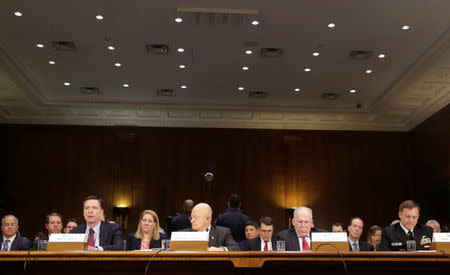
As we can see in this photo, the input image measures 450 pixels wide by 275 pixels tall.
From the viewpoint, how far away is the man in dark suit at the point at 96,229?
15.5 feet

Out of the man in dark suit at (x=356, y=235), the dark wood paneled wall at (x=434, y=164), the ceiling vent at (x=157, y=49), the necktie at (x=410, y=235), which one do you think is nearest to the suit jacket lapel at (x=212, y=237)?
the necktie at (x=410, y=235)

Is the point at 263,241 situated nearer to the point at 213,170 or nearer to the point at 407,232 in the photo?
the point at 407,232

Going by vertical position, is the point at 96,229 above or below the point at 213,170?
below

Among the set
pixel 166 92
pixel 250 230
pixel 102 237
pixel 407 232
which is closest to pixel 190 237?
pixel 102 237

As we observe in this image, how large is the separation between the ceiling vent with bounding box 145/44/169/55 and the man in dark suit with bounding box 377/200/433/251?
507cm

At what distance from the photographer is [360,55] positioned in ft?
28.3

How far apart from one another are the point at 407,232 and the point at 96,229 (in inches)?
119

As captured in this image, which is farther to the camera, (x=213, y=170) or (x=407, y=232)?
(x=213, y=170)

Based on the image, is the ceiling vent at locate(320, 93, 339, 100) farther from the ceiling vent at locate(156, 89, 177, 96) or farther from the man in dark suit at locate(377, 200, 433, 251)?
the man in dark suit at locate(377, 200, 433, 251)

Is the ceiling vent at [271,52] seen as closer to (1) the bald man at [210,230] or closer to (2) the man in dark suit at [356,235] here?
(2) the man in dark suit at [356,235]

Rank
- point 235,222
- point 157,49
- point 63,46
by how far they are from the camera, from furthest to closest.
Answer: point 157,49 < point 63,46 < point 235,222
